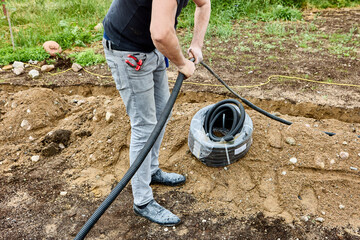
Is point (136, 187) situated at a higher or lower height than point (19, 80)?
higher

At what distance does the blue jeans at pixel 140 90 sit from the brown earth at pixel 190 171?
593mm

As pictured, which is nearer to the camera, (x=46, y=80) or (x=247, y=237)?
(x=247, y=237)

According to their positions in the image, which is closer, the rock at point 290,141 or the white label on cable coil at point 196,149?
the white label on cable coil at point 196,149

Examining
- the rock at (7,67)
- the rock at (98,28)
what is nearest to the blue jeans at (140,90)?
the rock at (7,67)

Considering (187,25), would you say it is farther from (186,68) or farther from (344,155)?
(186,68)

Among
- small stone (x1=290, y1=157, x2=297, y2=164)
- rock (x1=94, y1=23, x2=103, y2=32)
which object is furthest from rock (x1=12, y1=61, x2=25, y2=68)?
small stone (x1=290, y1=157, x2=297, y2=164)

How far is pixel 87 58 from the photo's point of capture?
4957 millimetres

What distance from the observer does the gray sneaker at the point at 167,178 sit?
275 centimetres

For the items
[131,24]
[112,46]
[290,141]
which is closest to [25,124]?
[112,46]

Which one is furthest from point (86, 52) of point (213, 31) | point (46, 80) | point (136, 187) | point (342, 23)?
point (342, 23)

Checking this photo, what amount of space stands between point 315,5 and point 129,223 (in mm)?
6758

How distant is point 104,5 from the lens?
22.2 feet

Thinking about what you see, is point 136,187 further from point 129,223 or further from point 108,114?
point 108,114

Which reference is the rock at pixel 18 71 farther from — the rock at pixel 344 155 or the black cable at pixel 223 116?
the rock at pixel 344 155
